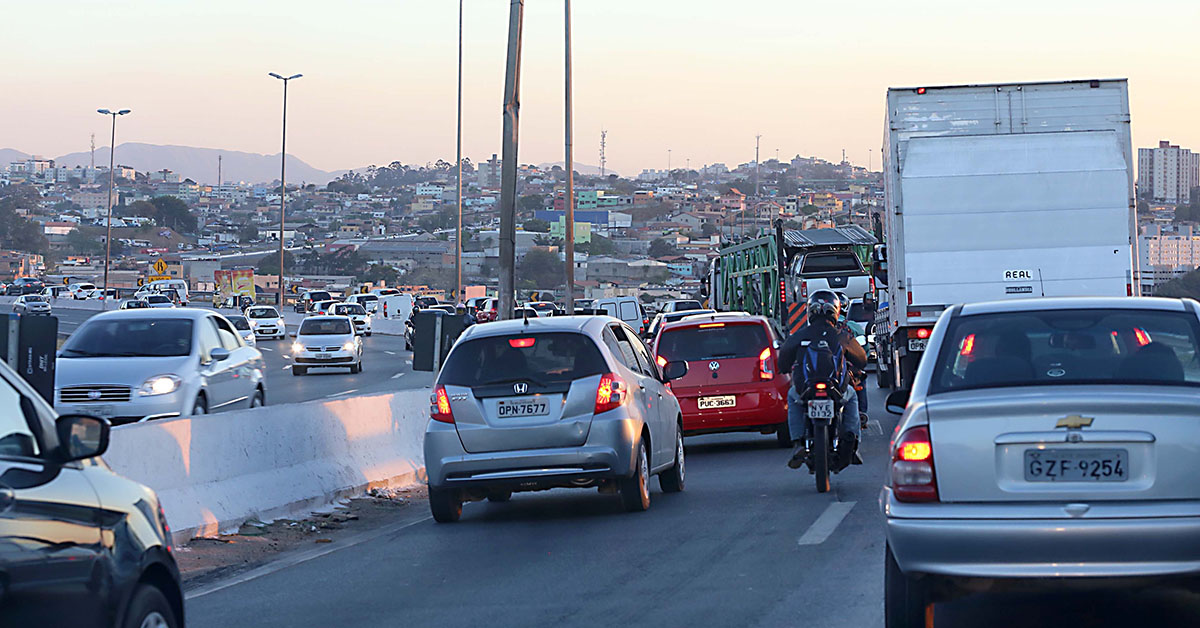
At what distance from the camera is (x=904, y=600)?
6.77 m

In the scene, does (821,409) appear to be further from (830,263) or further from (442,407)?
(830,263)

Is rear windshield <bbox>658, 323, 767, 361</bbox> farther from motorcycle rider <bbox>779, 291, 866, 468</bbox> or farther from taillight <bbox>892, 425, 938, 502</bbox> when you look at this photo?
taillight <bbox>892, 425, 938, 502</bbox>

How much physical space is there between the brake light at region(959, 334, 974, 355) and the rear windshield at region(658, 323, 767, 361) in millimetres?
11337

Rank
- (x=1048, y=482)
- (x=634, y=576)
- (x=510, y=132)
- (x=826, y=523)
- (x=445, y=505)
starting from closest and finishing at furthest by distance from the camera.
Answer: (x=1048, y=482), (x=634, y=576), (x=826, y=523), (x=445, y=505), (x=510, y=132)

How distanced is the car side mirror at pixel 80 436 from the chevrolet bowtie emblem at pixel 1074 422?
12.3 ft

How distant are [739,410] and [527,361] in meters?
6.32

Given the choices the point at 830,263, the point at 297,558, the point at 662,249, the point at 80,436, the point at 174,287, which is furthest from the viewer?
the point at 662,249

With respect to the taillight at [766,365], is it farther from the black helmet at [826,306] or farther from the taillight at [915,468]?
the taillight at [915,468]

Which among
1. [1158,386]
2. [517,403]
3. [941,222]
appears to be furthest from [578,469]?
[941,222]

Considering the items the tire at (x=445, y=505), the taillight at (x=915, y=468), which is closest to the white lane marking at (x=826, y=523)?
the tire at (x=445, y=505)

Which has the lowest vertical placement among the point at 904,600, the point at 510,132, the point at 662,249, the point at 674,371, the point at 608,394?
the point at 904,600

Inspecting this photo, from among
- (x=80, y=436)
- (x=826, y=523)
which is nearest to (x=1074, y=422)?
(x=80, y=436)

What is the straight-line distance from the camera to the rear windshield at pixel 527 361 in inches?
493

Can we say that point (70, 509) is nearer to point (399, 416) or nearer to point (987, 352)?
point (987, 352)
